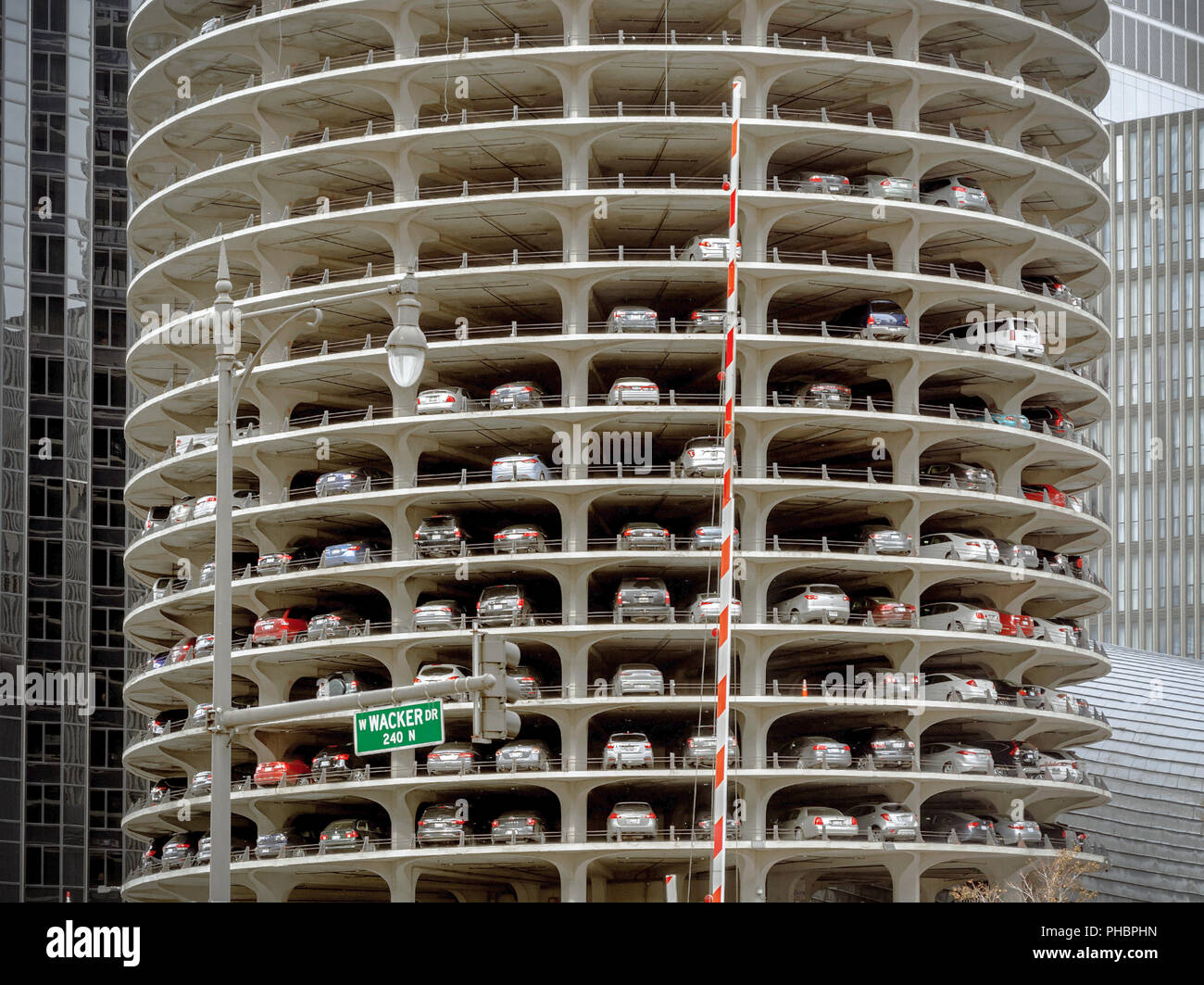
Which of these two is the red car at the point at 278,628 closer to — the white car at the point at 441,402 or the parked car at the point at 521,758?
the white car at the point at 441,402

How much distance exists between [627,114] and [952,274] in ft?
44.6

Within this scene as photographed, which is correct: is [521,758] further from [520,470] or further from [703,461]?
[703,461]

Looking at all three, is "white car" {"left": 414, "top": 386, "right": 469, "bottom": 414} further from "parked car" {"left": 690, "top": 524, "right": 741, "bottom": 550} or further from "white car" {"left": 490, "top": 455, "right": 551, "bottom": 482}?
"parked car" {"left": 690, "top": 524, "right": 741, "bottom": 550}

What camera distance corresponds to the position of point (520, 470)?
5825cm

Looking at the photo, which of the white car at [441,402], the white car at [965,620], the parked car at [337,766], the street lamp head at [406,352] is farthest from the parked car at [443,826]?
the street lamp head at [406,352]

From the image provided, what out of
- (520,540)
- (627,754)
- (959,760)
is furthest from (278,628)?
(959,760)

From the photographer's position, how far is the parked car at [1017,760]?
6066cm

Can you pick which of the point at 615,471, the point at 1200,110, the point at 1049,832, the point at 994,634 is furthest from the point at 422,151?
the point at 1200,110

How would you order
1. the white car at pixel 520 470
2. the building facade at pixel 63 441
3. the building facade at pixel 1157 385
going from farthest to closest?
the building facade at pixel 1157 385, the building facade at pixel 63 441, the white car at pixel 520 470

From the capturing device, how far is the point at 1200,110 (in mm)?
137625

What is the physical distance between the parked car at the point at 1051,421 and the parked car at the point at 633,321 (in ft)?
56.6

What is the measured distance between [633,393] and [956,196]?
597 inches

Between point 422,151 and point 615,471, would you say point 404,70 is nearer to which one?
point 422,151

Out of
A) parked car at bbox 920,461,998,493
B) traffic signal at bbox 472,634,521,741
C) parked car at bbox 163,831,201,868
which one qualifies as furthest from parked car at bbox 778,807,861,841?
traffic signal at bbox 472,634,521,741
